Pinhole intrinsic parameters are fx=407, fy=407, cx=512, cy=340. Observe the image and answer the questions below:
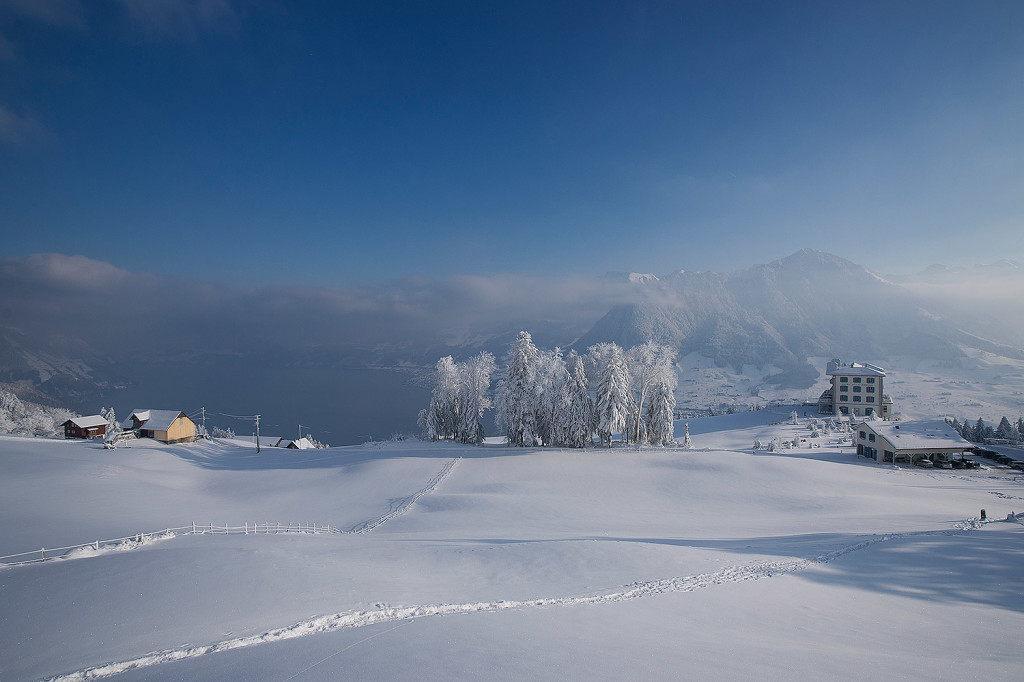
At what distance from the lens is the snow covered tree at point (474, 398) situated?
47.4 m

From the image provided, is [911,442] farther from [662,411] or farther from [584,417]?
[584,417]

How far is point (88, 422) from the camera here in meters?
51.1

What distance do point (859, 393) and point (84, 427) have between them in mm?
110265

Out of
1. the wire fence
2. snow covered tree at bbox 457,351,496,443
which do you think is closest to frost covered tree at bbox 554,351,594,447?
snow covered tree at bbox 457,351,496,443

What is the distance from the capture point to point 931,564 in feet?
43.5

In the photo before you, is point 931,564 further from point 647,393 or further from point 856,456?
point 856,456

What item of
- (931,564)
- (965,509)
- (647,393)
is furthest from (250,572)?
(647,393)

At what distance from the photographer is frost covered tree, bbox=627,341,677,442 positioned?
42250mm

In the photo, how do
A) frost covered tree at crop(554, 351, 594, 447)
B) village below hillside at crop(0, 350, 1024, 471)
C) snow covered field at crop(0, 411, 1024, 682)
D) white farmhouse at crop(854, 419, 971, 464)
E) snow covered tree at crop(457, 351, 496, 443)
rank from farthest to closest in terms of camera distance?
snow covered tree at crop(457, 351, 496, 443) < frost covered tree at crop(554, 351, 594, 447) < village below hillside at crop(0, 350, 1024, 471) < white farmhouse at crop(854, 419, 971, 464) < snow covered field at crop(0, 411, 1024, 682)

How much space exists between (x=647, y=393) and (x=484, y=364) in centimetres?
1876

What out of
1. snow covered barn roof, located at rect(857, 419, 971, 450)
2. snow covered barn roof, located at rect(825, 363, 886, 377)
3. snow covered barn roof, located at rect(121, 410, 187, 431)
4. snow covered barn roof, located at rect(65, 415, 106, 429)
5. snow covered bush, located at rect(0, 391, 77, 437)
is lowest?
snow covered bush, located at rect(0, 391, 77, 437)

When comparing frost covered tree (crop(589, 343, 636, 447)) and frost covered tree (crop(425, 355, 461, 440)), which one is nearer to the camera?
frost covered tree (crop(589, 343, 636, 447))

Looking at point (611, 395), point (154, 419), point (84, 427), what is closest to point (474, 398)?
point (611, 395)

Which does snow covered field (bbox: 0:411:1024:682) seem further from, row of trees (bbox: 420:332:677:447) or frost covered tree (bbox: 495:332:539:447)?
frost covered tree (bbox: 495:332:539:447)
